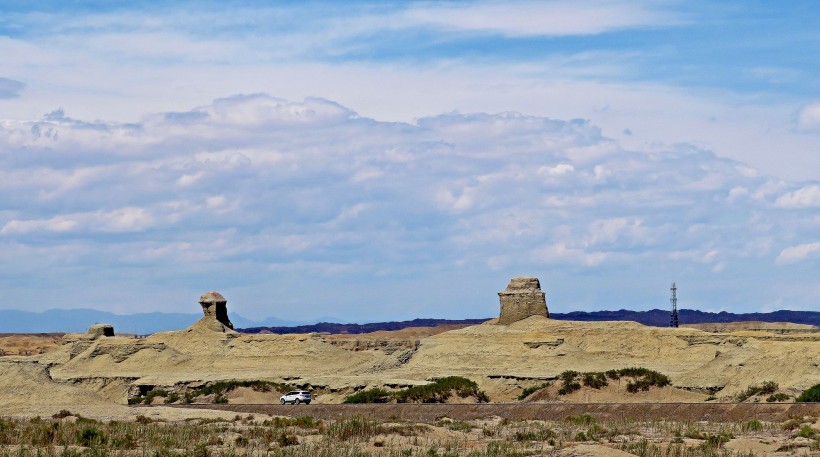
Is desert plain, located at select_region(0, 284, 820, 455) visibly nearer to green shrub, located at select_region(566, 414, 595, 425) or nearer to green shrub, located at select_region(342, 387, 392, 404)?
green shrub, located at select_region(566, 414, 595, 425)

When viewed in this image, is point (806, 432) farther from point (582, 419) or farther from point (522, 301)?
point (522, 301)

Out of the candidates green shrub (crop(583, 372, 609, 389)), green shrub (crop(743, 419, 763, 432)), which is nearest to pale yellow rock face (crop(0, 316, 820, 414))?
green shrub (crop(583, 372, 609, 389))

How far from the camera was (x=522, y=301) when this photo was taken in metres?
75.1

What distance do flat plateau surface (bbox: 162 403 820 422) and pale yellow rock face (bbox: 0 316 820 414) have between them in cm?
877

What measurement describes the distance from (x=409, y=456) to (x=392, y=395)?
26781 millimetres

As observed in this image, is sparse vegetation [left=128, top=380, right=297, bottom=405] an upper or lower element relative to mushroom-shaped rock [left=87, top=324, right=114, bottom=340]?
lower

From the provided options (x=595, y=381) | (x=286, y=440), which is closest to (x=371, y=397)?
(x=595, y=381)

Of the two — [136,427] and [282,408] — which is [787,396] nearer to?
[282,408]

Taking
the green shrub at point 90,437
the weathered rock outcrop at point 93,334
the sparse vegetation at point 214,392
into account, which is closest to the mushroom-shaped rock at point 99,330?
the weathered rock outcrop at point 93,334

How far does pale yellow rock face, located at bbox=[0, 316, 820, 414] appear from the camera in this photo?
55656mm

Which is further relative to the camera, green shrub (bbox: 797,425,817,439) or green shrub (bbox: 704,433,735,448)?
green shrub (bbox: 797,425,817,439)

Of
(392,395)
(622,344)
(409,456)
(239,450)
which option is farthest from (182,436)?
(622,344)

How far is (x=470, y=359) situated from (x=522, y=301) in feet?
28.1

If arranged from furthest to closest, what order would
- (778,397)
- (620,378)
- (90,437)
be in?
(620,378), (778,397), (90,437)
